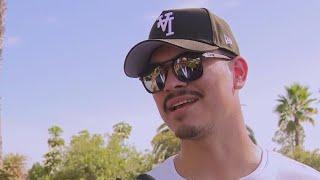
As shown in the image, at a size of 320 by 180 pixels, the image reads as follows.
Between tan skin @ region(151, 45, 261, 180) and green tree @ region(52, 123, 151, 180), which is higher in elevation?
green tree @ region(52, 123, 151, 180)

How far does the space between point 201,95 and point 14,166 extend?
24.9m

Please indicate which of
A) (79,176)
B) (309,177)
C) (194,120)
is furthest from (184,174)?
(79,176)

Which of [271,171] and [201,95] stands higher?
[201,95]

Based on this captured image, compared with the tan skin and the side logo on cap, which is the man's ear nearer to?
the tan skin

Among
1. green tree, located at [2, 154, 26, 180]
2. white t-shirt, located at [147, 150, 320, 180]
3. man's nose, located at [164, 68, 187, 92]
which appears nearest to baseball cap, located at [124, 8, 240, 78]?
man's nose, located at [164, 68, 187, 92]

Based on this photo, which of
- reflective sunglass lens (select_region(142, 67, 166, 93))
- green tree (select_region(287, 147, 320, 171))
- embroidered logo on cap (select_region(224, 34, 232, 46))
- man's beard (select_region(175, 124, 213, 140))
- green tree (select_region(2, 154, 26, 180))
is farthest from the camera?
green tree (select_region(287, 147, 320, 171))

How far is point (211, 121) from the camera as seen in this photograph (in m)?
2.22

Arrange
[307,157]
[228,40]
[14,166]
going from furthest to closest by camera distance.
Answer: [307,157] < [14,166] < [228,40]

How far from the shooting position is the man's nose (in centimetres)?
223

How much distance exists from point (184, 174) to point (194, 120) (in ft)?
1.12

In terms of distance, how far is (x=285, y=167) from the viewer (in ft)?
8.07

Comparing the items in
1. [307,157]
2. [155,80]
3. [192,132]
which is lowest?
[192,132]

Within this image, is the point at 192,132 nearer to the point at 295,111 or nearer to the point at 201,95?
the point at 201,95

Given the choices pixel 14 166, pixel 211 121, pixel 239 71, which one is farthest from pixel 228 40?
pixel 14 166
